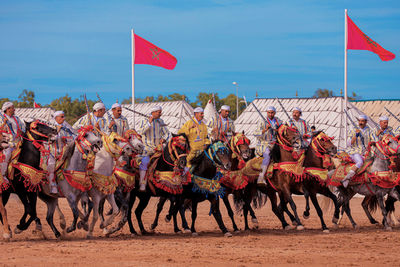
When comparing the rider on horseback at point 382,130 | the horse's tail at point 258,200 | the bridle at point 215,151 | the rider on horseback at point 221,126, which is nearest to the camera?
the bridle at point 215,151

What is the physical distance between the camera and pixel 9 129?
14.0 m

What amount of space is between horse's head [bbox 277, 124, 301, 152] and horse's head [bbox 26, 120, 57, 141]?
17.6 feet

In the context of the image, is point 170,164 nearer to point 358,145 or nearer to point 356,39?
point 358,145

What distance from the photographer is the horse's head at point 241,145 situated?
15.3m

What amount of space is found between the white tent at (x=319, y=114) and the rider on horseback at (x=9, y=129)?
20.4 m

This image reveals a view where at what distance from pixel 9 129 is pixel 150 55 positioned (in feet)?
40.0

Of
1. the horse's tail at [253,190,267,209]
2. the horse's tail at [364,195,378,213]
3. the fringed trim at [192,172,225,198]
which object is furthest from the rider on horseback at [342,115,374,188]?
the fringed trim at [192,172,225,198]

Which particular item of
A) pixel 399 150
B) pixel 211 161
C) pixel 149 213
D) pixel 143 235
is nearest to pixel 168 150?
pixel 211 161

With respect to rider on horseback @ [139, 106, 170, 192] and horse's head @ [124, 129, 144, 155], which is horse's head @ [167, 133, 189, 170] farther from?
rider on horseback @ [139, 106, 170, 192]

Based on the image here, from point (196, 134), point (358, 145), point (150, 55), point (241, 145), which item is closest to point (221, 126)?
point (196, 134)

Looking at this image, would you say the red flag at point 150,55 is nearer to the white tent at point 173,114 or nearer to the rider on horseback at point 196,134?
the rider on horseback at point 196,134

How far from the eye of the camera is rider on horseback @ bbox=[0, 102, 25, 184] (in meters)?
13.7

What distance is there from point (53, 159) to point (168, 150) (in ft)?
8.17

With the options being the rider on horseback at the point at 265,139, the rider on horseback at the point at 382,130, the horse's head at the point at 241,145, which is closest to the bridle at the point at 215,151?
the horse's head at the point at 241,145
